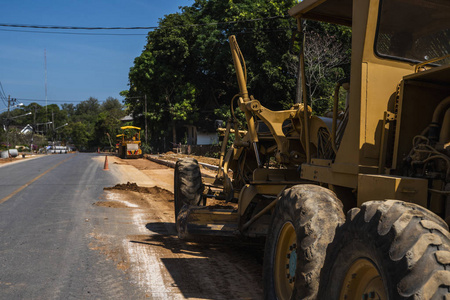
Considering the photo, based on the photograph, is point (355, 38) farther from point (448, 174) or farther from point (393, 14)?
point (448, 174)

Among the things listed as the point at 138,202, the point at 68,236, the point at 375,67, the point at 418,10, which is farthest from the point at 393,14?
the point at 138,202

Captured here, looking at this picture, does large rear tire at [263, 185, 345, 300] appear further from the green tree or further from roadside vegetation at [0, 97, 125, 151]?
roadside vegetation at [0, 97, 125, 151]

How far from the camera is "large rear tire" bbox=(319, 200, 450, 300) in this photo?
7.43ft

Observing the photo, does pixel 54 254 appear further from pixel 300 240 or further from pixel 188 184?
pixel 300 240

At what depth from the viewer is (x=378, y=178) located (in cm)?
338

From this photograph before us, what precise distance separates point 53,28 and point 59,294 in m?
24.5

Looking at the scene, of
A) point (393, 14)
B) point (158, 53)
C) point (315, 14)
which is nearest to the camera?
point (393, 14)

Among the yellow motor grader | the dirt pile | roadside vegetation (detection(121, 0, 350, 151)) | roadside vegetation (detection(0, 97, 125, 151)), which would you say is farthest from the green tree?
roadside vegetation (detection(0, 97, 125, 151))

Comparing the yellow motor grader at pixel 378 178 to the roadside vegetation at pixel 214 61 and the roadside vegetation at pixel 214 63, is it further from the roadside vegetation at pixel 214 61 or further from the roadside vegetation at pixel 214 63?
the roadside vegetation at pixel 214 61

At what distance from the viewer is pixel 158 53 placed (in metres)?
40.6

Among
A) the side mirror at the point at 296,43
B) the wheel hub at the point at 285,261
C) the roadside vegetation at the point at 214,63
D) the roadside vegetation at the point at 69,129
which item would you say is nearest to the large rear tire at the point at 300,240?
the wheel hub at the point at 285,261

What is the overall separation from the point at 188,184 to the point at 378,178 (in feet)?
17.6

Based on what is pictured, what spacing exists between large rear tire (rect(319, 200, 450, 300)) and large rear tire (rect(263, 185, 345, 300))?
0.28 meters

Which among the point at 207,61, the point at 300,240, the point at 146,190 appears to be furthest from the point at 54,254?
the point at 207,61
